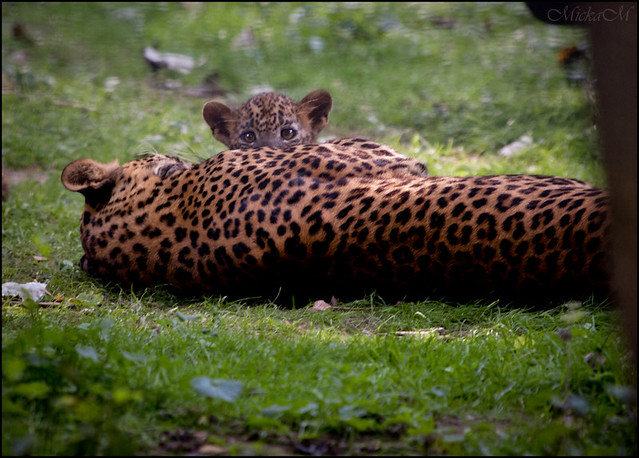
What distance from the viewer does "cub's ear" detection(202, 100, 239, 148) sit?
7.35 m

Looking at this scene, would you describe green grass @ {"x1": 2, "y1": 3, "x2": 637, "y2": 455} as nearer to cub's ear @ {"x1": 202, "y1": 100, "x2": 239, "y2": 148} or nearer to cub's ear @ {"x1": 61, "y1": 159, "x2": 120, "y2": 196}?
cub's ear @ {"x1": 202, "y1": 100, "x2": 239, "y2": 148}

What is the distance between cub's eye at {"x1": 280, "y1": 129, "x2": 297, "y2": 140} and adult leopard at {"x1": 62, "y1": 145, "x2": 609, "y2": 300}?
4.81 ft

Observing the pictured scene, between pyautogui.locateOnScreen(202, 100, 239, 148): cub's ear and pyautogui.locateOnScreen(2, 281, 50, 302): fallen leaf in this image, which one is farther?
pyautogui.locateOnScreen(202, 100, 239, 148): cub's ear

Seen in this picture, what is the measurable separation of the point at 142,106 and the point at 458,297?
259 inches

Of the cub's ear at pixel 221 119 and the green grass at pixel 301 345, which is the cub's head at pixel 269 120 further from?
the green grass at pixel 301 345

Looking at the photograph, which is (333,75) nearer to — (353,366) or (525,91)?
(525,91)

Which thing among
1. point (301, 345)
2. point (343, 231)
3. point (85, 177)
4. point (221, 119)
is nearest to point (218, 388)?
point (301, 345)

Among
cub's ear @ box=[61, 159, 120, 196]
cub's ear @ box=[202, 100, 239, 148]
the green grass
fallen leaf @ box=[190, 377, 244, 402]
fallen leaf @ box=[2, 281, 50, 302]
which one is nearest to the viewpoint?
the green grass

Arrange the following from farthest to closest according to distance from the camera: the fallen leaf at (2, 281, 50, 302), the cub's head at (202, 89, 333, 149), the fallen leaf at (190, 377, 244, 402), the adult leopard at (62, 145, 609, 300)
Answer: the cub's head at (202, 89, 333, 149) → the fallen leaf at (2, 281, 50, 302) → the adult leopard at (62, 145, 609, 300) → the fallen leaf at (190, 377, 244, 402)

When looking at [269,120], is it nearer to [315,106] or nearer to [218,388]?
[315,106]

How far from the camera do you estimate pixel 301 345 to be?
4.09m

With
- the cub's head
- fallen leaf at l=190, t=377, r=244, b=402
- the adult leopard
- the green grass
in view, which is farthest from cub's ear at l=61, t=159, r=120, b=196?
fallen leaf at l=190, t=377, r=244, b=402

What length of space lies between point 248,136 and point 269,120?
0.78 ft

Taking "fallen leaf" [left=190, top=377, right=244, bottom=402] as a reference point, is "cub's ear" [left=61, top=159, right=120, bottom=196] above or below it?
above
